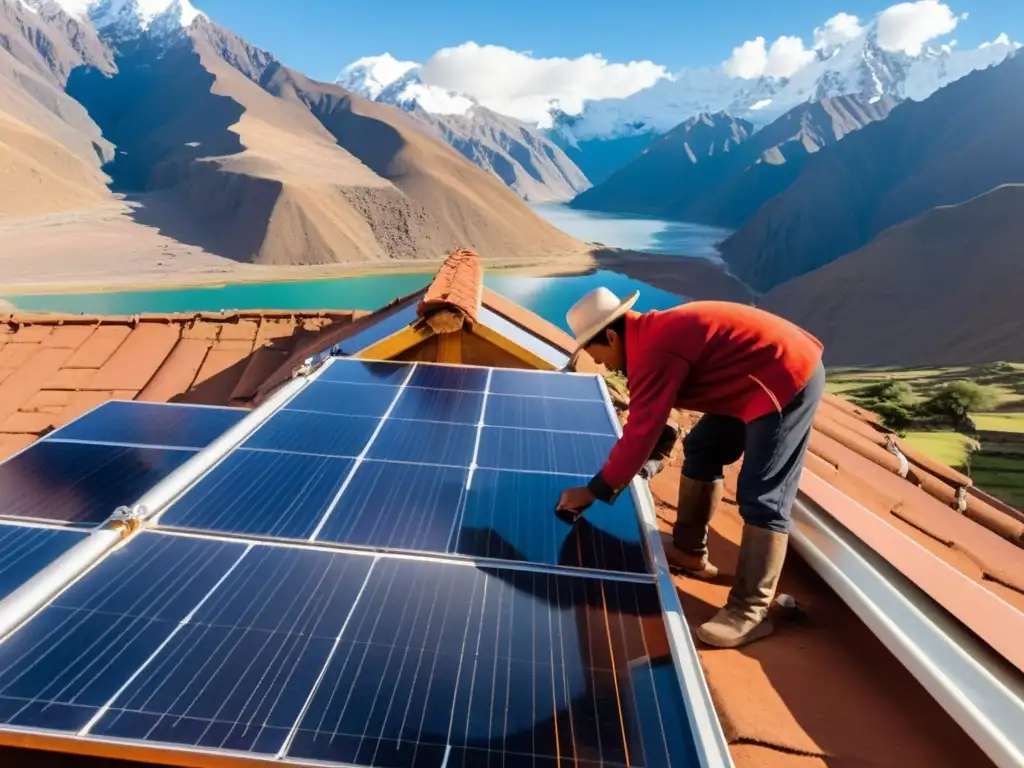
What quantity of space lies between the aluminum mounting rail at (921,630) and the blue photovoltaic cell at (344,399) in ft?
11.7

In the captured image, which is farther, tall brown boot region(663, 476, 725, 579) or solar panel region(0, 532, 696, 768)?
tall brown boot region(663, 476, 725, 579)

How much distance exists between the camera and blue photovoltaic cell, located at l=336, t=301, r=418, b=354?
810 centimetres

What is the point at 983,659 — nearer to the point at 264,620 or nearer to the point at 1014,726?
the point at 1014,726

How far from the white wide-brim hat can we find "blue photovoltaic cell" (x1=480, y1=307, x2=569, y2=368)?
373 cm

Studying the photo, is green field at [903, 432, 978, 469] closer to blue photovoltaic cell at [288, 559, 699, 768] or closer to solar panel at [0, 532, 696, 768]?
blue photovoltaic cell at [288, 559, 699, 768]

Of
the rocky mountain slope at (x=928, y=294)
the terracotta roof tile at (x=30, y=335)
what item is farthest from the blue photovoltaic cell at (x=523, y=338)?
the rocky mountain slope at (x=928, y=294)

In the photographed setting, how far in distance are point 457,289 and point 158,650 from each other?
6428 mm

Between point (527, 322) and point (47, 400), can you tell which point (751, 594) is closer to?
point (527, 322)

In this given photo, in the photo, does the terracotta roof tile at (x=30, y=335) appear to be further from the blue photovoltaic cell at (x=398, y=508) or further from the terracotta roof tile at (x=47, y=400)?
the blue photovoltaic cell at (x=398, y=508)

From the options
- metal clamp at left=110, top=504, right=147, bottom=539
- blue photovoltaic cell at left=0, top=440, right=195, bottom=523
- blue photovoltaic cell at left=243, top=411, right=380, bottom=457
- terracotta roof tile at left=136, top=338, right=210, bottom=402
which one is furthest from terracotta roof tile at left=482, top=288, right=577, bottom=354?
metal clamp at left=110, top=504, right=147, bottom=539

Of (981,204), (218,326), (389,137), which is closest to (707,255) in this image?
(981,204)

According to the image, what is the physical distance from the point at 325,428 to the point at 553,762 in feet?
11.5

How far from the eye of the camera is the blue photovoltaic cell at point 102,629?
8.14 ft

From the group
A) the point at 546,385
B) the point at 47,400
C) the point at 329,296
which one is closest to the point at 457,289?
the point at 546,385
